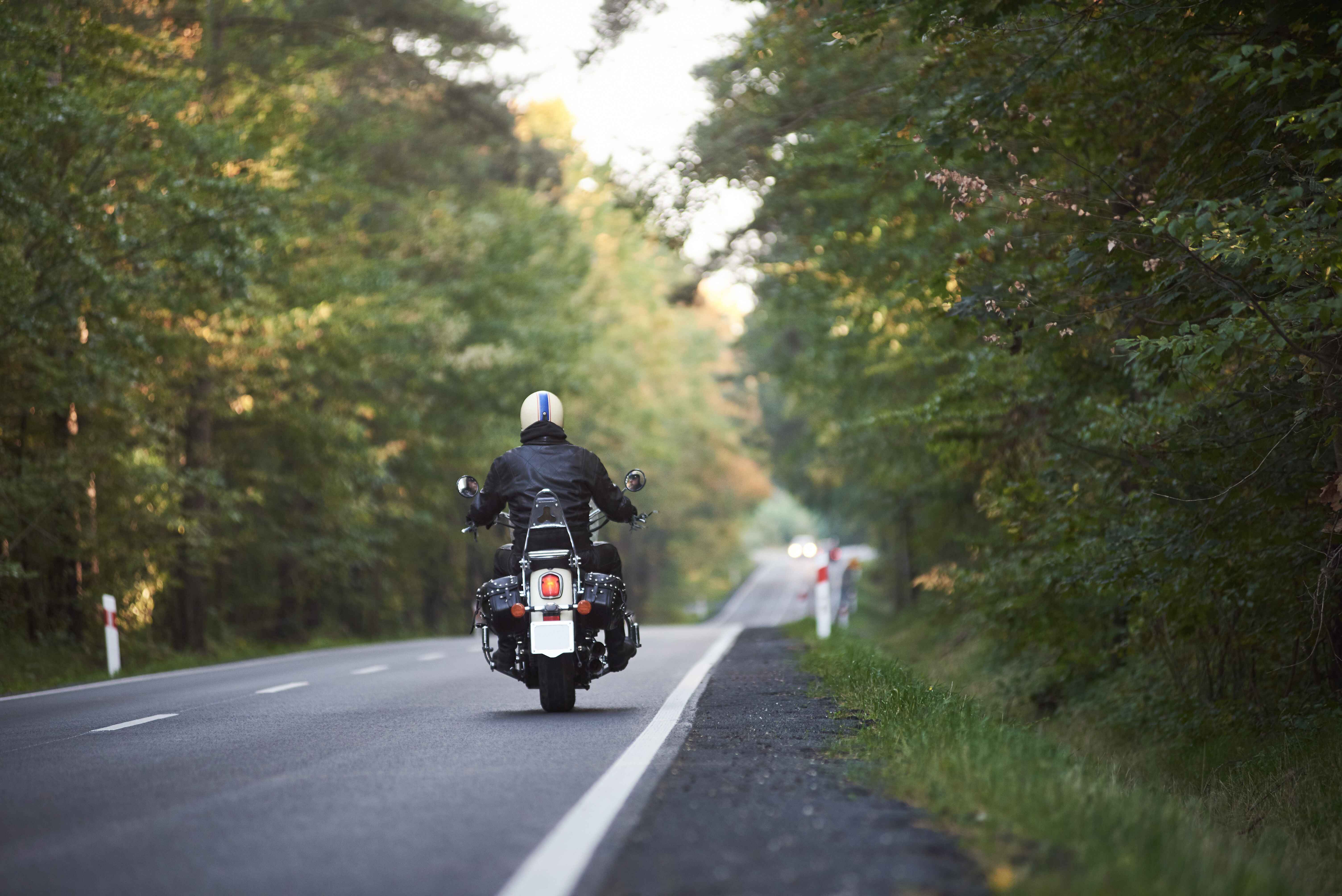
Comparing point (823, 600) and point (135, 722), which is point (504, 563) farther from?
point (823, 600)

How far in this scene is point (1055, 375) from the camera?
13.0 m

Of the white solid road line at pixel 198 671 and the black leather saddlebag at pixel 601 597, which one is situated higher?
the black leather saddlebag at pixel 601 597

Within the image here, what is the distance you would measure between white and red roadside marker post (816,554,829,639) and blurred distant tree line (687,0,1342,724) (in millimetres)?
3516

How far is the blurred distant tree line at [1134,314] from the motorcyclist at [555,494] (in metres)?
3.07

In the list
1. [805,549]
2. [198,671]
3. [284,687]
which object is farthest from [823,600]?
[805,549]

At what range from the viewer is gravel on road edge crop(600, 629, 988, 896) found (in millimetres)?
4270

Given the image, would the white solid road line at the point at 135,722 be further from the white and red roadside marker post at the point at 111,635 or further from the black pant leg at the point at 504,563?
the white and red roadside marker post at the point at 111,635

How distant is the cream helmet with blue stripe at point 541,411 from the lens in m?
9.88

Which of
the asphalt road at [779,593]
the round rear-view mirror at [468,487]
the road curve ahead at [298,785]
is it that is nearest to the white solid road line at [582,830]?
the road curve ahead at [298,785]

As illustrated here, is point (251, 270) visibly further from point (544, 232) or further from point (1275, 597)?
point (544, 232)

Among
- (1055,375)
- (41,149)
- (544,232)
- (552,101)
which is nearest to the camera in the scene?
(1055,375)

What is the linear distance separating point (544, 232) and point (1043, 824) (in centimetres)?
3146

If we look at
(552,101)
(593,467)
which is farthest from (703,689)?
(552,101)

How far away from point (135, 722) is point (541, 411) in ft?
11.8
